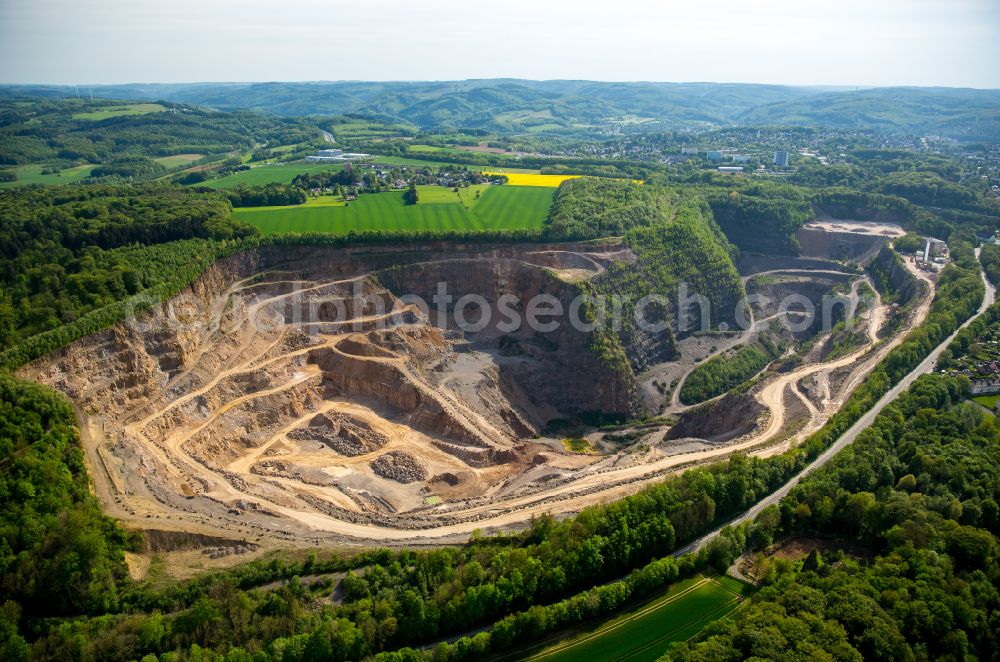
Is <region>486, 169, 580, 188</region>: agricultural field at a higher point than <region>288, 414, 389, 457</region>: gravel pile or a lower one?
higher

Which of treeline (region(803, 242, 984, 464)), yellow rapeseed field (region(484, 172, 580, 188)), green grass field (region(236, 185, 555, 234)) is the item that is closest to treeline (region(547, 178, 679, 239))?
green grass field (region(236, 185, 555, 234))

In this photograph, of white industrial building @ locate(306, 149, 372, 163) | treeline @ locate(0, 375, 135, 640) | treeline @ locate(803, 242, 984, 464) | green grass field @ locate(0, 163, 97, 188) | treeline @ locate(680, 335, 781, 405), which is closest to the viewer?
treeline @ locate(0, 375, 135, 640)

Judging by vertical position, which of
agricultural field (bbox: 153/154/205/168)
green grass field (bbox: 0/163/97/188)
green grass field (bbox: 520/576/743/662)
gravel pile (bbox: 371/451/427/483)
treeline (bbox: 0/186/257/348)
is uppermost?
agricultural field (bbox: 153/154/205/168)

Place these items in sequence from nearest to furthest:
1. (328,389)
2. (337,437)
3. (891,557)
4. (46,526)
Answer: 1. (891,557)
2. (46,526)
3. (337,437)
4. (328,389)

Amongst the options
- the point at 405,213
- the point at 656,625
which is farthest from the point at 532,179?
the point at 656,625

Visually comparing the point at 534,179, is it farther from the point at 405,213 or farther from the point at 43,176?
the point at 43,176

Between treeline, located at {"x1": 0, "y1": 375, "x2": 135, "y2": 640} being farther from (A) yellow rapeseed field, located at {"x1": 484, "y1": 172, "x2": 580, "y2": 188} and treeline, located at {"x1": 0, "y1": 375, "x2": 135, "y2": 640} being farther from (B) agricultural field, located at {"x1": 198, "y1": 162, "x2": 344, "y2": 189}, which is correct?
(A) yellow rapeseed field, located at {"x1": 484, "y1": 172, "x2": 580, "y2": 188}
